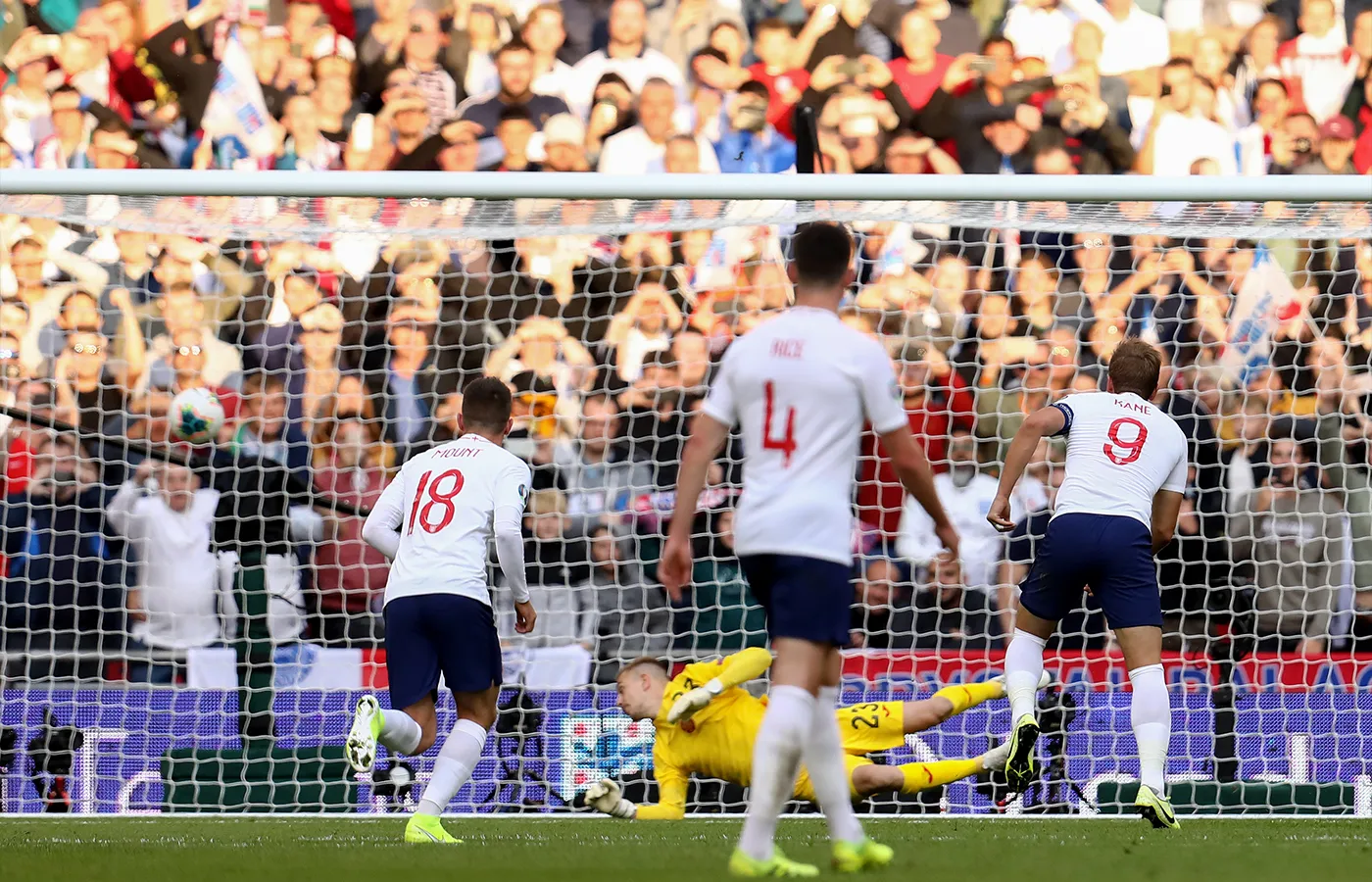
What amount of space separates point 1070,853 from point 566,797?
2918mm

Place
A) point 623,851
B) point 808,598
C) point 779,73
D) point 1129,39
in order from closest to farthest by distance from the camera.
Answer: point 808,598 → point 623,851 → point 779,73 → point 1129,39

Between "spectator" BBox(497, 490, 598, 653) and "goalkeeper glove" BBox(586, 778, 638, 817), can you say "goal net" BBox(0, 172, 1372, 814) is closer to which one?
"spectator" BBox(497, 490, 598, 653)

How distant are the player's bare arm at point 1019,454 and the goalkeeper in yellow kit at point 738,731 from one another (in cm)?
95

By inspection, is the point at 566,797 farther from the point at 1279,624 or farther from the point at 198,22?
the point at 198,22

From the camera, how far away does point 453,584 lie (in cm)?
532

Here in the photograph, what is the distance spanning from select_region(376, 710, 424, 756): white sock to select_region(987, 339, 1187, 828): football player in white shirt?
196cm

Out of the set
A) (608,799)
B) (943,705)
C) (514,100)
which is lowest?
(608,799)

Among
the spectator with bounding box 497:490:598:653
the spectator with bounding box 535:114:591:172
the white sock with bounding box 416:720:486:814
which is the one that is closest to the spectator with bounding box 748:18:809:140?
the spectator with bounding box 535:114:591:172

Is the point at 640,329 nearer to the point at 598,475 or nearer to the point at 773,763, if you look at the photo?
the point at 598,475

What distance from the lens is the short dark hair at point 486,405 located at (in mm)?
5465

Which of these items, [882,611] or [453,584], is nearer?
[453,584]

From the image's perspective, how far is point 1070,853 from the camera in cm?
460

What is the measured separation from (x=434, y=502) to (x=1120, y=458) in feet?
7.79

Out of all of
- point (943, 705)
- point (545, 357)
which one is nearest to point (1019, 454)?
point (943, 705)
